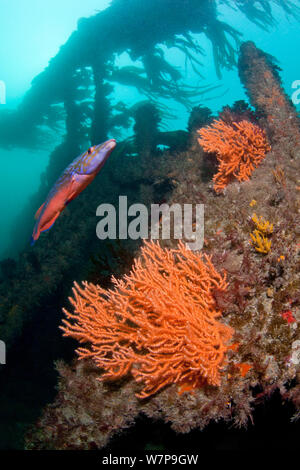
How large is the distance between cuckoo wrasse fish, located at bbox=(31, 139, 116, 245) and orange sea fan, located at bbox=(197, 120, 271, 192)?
311 centimetres

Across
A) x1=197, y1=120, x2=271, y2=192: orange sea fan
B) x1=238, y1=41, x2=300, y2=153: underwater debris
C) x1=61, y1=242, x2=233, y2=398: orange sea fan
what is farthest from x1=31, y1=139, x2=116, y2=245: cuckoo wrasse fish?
x1=238, y1=41, x2=300, y2=153: underwater debris

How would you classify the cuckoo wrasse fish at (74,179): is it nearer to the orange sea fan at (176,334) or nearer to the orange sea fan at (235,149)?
the orange sea fan at (176,334)

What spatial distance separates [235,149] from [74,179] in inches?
150

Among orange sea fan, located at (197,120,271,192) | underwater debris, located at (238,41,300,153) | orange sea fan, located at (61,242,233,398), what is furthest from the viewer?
underwater debris, located at (238,41,300,153)

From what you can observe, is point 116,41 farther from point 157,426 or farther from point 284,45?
point 284,45

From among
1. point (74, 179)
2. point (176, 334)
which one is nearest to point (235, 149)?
point (74, 179)

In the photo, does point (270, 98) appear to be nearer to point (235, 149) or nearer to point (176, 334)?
point (235, 149)

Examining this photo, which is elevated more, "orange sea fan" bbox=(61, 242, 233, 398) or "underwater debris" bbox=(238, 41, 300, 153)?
"underwater debris" bbox=(238, 41, 300, 153)

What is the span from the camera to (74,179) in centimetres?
231

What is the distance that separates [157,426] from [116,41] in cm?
2191

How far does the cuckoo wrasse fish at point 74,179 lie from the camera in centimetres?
220

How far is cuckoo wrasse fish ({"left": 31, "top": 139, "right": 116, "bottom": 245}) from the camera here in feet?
7.20

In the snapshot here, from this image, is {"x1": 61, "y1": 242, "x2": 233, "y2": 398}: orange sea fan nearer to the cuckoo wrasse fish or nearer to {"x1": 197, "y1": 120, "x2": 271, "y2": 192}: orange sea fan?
the cuckoo wrasse fish
